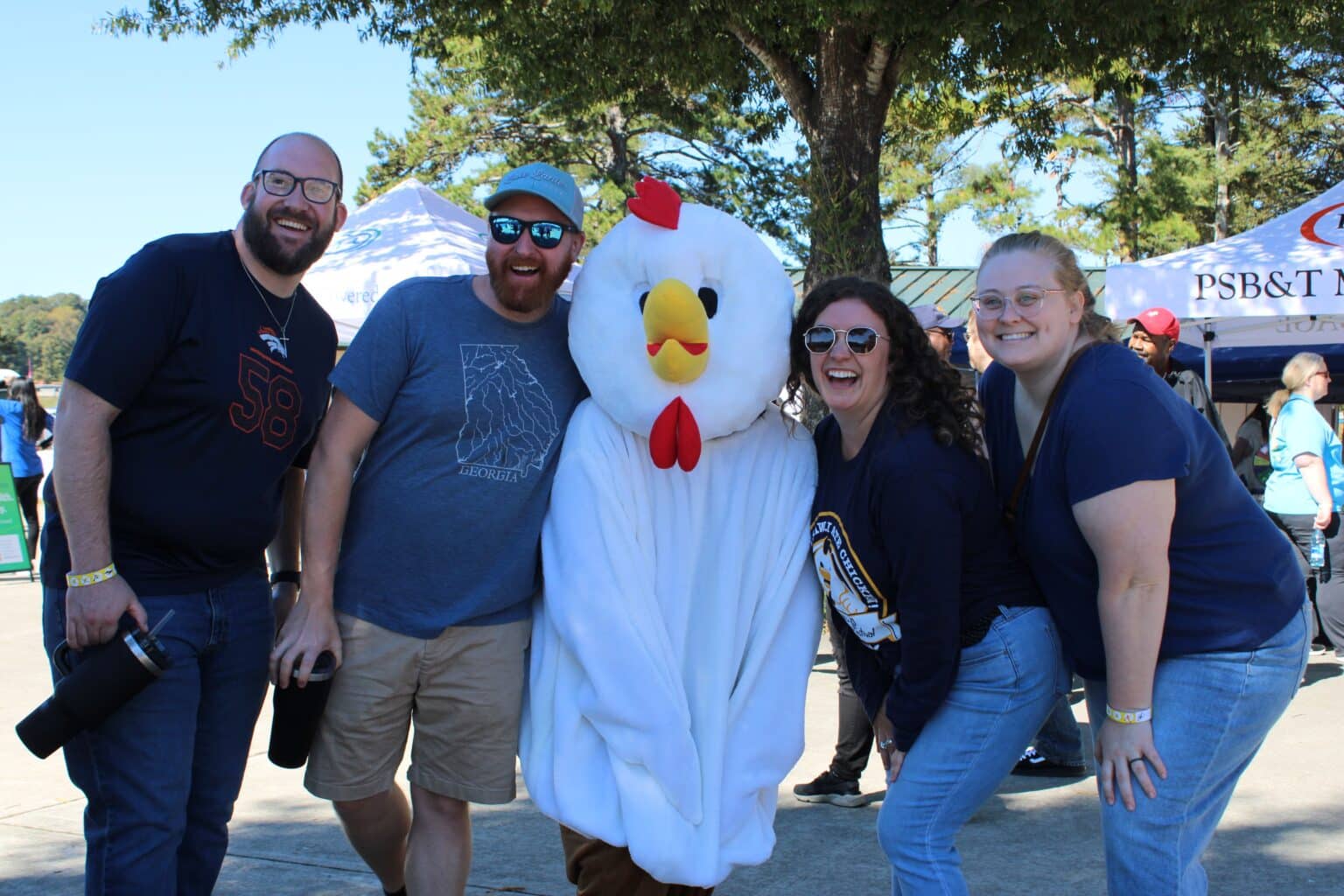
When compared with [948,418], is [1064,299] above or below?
above

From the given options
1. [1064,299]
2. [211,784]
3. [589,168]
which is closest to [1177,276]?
[1064,299]

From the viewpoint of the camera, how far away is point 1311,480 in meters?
6.66

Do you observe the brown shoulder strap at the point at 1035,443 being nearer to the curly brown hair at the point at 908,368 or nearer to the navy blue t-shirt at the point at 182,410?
the curly brown hair at the point at 908,368

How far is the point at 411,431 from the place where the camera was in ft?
9.34

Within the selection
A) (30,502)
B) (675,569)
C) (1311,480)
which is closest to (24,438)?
(30,502)

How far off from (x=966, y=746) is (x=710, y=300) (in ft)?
3.81

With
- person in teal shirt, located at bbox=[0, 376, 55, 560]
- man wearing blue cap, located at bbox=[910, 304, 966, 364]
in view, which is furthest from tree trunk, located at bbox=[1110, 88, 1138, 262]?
person in teal shirt, located at bbox=[0, 376, 55, 560]

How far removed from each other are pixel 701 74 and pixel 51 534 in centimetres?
618

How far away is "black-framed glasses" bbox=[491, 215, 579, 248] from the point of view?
9.36 ft

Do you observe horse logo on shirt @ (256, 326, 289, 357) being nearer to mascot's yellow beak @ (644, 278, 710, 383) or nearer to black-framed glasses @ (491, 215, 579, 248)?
black-framed glasses @ (491, 215, 579, 248)

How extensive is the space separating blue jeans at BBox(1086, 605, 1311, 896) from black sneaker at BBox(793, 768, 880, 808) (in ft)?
6.59

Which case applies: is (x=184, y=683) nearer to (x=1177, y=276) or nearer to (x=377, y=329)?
(x=377, y=329)

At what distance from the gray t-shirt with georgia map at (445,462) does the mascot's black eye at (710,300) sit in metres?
0.43

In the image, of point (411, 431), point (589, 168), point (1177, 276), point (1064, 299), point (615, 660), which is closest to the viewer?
point (1064, 299)
